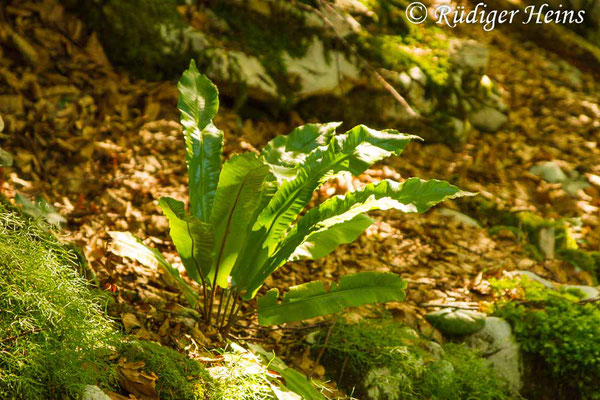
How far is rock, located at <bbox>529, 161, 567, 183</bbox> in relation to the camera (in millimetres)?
4488

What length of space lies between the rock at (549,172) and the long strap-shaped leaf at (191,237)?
129 inches

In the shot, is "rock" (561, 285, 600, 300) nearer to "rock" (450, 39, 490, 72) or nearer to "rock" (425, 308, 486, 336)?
"rock" (425, 308, 486, 336)

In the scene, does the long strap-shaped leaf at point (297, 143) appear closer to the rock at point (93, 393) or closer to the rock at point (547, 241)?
the rock at point (93, 393)

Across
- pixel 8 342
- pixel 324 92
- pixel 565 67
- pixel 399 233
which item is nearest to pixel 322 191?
pixel 399 233

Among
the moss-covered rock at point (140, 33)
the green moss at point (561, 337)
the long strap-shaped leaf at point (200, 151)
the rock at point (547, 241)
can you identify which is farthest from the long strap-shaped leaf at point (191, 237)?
the rock at point (547, 241)

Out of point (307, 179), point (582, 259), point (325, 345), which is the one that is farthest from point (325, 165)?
point (582, 259)

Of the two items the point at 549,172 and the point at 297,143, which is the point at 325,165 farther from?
the point at 549,172

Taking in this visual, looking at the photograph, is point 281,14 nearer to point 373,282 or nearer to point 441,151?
point 441,151

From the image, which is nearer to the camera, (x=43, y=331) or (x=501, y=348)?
(x=43, y=331)

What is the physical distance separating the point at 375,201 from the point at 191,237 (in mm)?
751

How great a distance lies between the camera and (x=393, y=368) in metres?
2.45

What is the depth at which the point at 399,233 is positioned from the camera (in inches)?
→ 144

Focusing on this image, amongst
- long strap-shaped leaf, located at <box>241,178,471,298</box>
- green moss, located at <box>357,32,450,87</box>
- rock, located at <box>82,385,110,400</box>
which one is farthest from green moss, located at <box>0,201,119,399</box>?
green moss, located at <box>357,32,450,87</box>

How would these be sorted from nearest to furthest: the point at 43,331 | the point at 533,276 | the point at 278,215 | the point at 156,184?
the point at 43,331 → the point at 278,215 → the point at 156,184 → the point at 533,276
